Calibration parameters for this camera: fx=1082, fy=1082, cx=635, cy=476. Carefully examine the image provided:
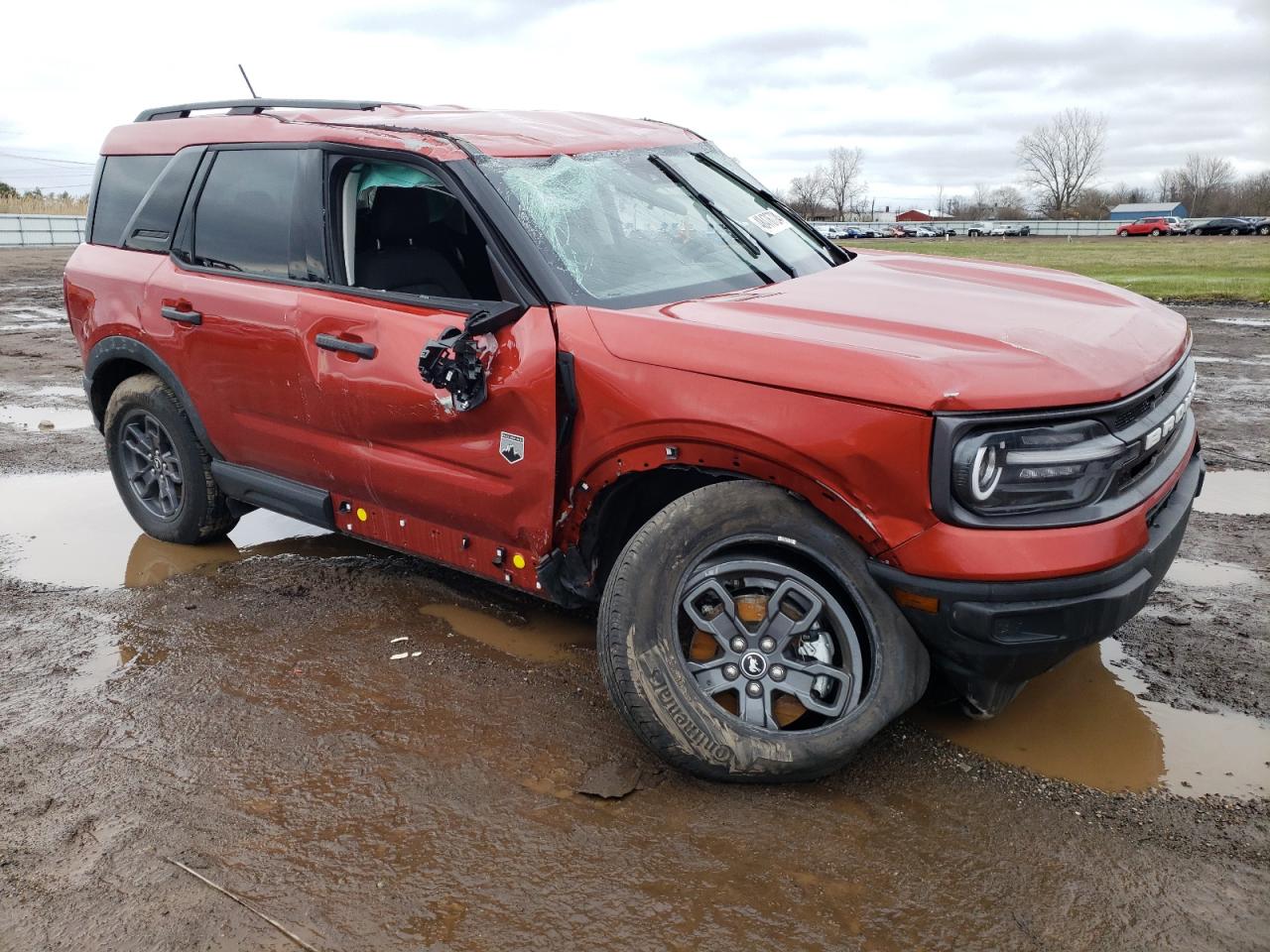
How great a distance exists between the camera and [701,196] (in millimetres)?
4258

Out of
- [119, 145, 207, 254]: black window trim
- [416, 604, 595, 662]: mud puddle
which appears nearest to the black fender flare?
[119, 145, 207, 254]: black window trim

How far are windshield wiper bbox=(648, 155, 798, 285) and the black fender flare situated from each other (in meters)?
2.34

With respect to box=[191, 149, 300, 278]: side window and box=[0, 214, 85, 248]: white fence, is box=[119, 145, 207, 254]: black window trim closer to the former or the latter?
box=[191, 149, 300, 278]: side window

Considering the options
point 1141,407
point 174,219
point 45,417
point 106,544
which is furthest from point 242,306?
point 45,417

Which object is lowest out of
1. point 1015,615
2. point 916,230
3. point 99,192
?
point 1015,615

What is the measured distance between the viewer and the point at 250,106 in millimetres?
4922

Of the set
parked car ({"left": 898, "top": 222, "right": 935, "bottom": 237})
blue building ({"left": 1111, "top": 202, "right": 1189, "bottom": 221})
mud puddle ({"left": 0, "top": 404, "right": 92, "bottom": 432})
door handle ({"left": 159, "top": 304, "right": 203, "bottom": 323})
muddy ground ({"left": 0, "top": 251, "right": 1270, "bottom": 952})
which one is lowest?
muddy ground ({"left": 0, "top": 251, "right": 1270, "bottom": 952})

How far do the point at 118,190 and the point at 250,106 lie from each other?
0.90 m

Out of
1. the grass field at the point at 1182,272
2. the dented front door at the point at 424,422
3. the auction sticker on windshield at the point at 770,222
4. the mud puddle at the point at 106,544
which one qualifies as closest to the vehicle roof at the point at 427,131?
the auction sticker on windshield at the point at 770,222

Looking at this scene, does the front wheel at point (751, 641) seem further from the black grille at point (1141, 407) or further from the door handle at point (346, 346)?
the door handle at point (346, 346)

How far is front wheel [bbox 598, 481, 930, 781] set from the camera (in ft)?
9.87

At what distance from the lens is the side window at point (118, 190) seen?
5.14m

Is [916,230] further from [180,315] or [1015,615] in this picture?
[1015,615]

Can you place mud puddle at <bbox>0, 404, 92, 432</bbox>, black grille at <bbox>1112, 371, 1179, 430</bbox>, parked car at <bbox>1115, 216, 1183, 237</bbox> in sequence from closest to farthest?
1. black grille at <bbox>1112, 371, 1179, 430</bbox>
2. mud puddle at <bbox>0, 404, 92, 432</bbox>
3. parked car at <bbox>1115, 216, 1183, 237</bbox>
